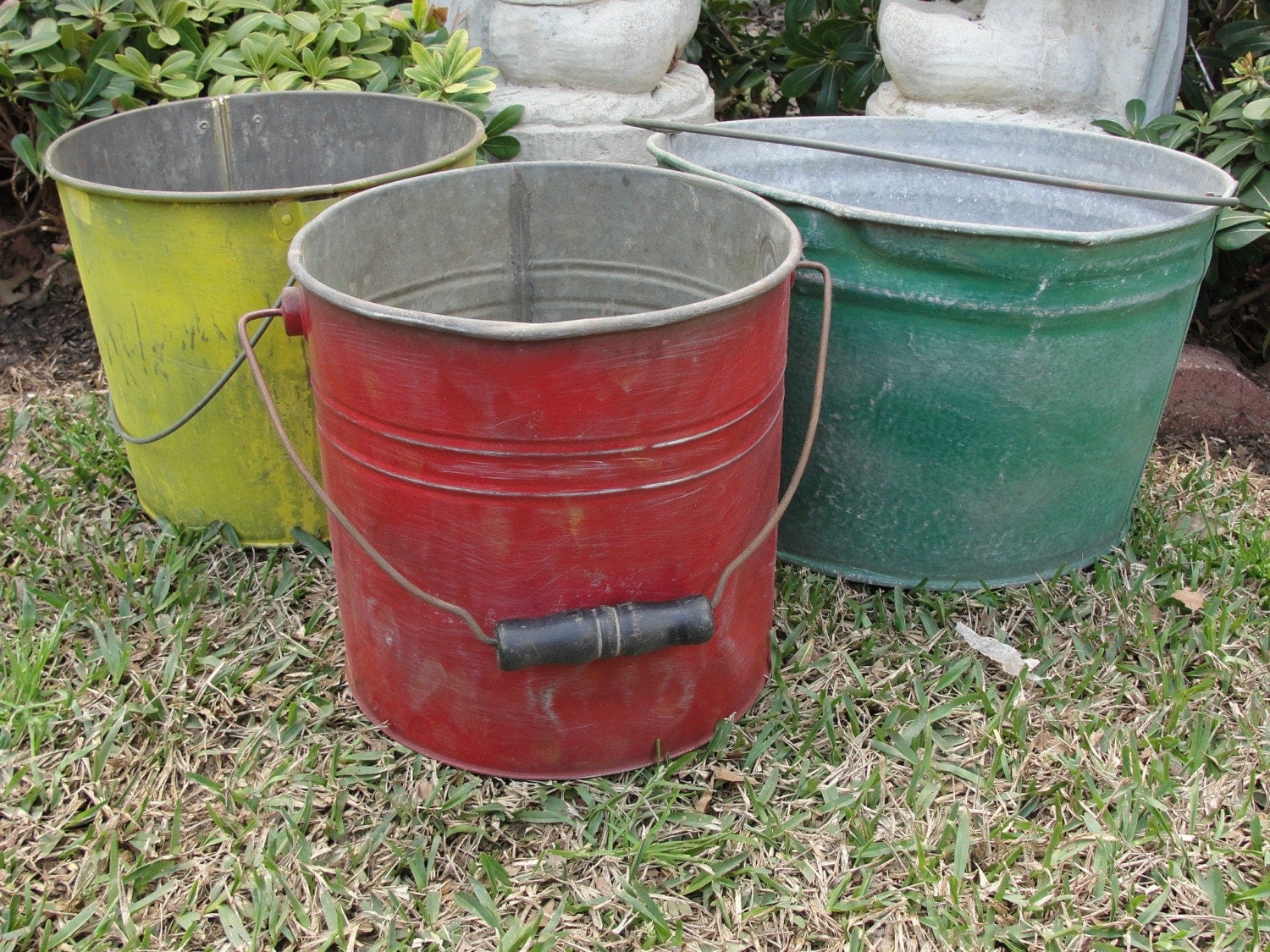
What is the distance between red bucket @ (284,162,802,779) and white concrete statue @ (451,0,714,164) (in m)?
1.00

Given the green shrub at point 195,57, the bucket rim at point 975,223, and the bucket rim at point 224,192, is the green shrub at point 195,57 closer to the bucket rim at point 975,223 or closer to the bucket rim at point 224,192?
the bucket rim at point 224,192

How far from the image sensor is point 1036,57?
305 centimetres

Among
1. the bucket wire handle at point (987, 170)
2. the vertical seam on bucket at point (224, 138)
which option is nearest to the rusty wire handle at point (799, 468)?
the bucket wire handle at point (987, 170)

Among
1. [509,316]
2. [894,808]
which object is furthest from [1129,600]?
[509,316]

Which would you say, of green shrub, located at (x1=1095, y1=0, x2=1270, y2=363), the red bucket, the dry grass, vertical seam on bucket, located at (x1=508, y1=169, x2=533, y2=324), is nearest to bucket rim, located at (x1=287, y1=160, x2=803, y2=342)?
the red bucket

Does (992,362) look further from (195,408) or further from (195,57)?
(195,57)

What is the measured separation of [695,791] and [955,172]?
1625mm

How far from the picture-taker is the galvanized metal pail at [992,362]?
2.21 m

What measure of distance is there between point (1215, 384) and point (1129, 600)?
103 centimetres

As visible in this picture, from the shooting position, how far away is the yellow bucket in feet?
7.66

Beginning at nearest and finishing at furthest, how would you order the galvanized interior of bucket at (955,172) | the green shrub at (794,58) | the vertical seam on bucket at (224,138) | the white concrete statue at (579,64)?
1. the galvanized interior of bucket at (955,172)
2. the vertical seam on bucket at (224,138)
3. the white concrete statue at (579,64)
4. the green shrub at (794,58)

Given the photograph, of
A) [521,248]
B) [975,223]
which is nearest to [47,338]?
[521,248]

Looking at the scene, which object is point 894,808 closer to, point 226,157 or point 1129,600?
point 1129,600

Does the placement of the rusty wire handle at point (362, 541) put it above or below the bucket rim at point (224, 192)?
below
